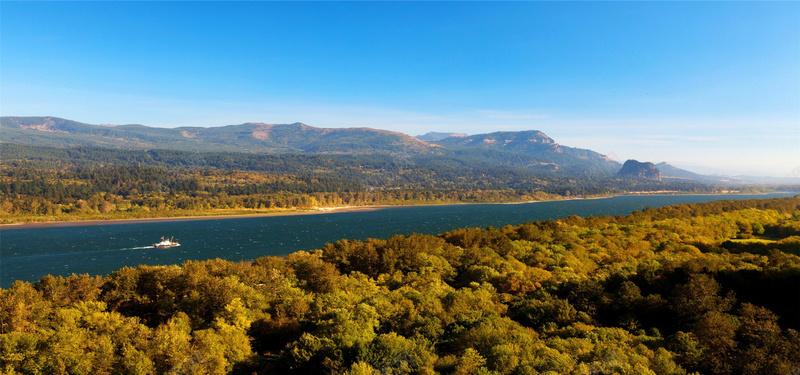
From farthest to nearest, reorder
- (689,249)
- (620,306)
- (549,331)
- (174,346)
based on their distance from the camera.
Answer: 1. (689,249)
2. (620,306)
3. (549,331)
4. (174,346)

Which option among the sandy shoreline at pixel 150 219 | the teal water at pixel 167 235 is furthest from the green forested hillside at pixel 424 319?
the sandy shoreline at pixel 150 219

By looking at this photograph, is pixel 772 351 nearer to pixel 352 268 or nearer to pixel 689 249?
pixel 689 249

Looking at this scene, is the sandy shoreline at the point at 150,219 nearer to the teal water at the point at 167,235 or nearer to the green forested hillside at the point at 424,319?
the teal water at the point at 167,235

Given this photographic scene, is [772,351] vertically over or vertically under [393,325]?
over

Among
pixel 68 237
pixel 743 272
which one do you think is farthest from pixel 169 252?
pixel 743 272

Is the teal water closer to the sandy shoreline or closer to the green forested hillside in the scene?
the sandy shoreline

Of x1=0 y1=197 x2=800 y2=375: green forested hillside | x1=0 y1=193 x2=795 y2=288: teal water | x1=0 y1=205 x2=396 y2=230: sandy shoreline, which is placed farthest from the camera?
x1=0 y1=205 x2=396 y2=230: sandy shoreline

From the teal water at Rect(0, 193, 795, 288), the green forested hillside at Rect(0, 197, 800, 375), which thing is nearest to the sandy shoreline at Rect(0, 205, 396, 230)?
the teal water at Rect(0, 193, 795, 288)

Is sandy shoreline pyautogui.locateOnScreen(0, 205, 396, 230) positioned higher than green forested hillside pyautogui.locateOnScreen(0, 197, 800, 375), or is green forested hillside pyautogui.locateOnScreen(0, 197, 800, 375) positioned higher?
green forested hillside pyautogui.locateOnScreen(0, 197, 800, 375)
